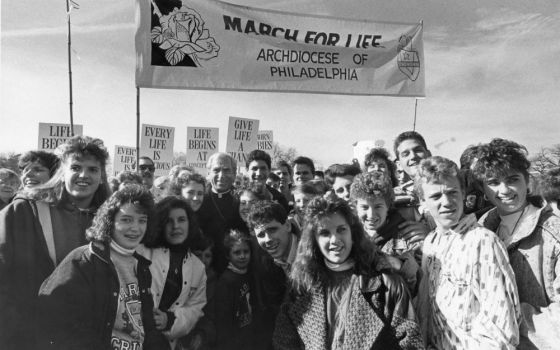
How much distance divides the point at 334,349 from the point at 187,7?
5759 millimetres

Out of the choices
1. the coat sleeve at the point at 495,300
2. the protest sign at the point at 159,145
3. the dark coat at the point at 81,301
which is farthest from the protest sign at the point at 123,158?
the coat sleeve at the point at 495,300

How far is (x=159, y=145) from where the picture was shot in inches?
418

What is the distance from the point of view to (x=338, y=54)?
733 cm

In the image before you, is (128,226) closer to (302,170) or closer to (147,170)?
(302,170)

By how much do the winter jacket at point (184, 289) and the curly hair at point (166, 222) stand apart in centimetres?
7

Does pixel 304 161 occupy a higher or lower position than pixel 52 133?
lower

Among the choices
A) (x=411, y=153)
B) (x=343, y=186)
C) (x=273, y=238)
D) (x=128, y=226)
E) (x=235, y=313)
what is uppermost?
(x=411, y=153)

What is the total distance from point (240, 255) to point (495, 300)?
6.05 ft

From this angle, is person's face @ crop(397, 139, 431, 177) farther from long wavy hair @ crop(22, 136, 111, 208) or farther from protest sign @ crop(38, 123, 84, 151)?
protest sign @ crop(38, 123, 84, 151)

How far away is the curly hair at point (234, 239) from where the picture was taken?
3.37 m

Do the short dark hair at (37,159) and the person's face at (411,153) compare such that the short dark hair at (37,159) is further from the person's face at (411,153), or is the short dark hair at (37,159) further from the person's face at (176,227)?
the person's face at (411,153)

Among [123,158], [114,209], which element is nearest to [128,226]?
[114,209]

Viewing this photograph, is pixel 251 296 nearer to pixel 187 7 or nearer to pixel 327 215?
pixel 327 215

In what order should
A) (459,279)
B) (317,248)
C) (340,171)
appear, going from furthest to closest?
(340,171), (317,248), (459,279)
